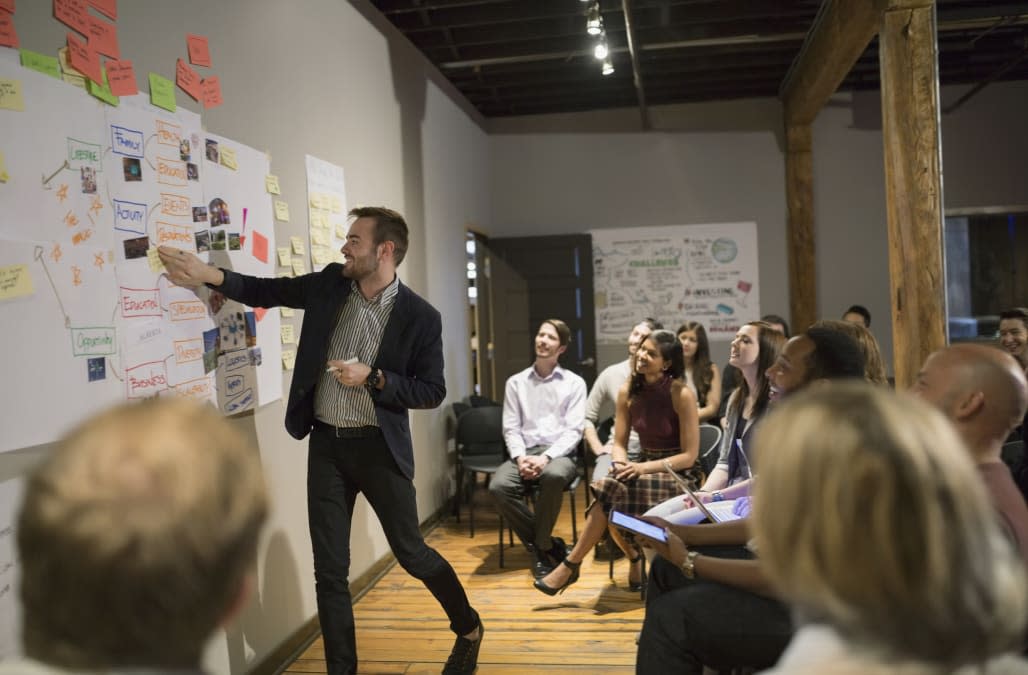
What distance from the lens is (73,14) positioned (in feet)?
6.66

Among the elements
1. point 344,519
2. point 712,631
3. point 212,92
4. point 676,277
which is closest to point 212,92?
point 212,92

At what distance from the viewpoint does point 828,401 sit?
87 cm

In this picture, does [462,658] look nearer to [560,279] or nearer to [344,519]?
[344,519]

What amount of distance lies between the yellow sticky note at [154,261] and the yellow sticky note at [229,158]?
54 cm

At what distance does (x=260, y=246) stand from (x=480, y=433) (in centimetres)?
255

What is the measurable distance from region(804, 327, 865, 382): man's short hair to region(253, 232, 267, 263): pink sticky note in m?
2.01

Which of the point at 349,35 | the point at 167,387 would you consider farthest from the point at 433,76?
the point at 167,387

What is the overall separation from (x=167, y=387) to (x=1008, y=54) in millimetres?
6778

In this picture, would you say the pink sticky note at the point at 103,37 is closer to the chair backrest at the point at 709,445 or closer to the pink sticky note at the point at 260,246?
the pink sticky note at the point at 260,246

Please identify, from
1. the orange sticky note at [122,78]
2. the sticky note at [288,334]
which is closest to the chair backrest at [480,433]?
the sticky note at [288,334]

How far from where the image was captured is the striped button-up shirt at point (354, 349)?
2711 mm

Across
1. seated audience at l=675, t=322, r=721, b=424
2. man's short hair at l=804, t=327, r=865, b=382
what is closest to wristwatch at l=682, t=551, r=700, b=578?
man's short hair at l=804, t=327, r=865, b=382

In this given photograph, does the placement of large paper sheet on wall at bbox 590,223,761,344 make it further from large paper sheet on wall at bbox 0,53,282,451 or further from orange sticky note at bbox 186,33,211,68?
orange sticky note at bbox 186,33,211,68

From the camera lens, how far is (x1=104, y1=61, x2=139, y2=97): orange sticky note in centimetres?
219
